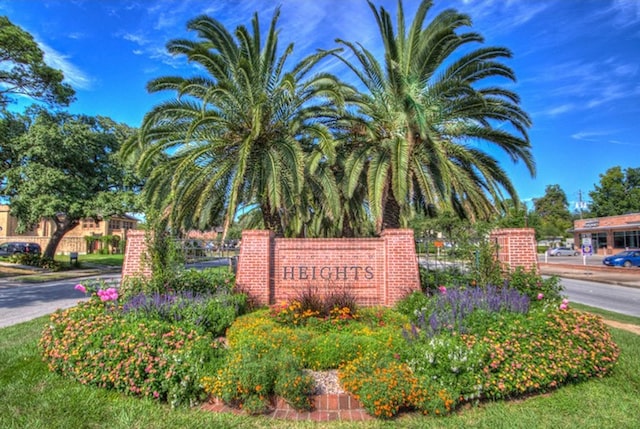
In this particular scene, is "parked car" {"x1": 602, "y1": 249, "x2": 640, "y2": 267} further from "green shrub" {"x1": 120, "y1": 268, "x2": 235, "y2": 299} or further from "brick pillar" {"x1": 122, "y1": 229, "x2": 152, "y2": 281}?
"brick pillar" {"x1": 122, "y1": 229, "x2": 152, "y2": 281}

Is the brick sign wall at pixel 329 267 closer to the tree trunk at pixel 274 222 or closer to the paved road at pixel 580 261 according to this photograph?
the tree trunk at pixel 274 222

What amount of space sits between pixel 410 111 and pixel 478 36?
101 inches

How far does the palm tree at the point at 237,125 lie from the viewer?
9.88 m

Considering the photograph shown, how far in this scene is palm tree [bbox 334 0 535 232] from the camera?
9688 mm

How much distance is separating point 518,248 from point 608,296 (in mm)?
8861

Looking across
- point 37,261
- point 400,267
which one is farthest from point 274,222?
point 37,261

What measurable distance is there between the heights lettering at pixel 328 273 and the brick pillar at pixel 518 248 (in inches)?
128

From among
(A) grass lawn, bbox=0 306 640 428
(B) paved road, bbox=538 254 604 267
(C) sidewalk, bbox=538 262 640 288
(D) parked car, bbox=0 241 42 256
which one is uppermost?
(D) parked car, bbox=0 241 42 256

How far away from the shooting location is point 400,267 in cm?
865

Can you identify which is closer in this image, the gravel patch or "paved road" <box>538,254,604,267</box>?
the gravel patch

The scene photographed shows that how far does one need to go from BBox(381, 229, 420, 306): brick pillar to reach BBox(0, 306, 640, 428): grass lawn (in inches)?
162

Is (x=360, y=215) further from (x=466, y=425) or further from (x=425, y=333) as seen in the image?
(x=466, y=425)

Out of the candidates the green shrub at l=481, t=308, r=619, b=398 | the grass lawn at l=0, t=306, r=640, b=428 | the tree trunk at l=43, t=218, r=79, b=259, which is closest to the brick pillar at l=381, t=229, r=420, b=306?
the green shrub at l=481, t=308, r=619, b=398

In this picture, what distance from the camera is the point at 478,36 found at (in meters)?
9.57
